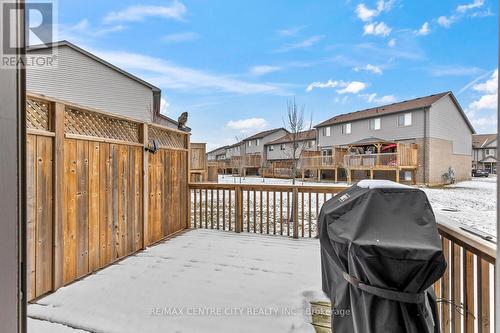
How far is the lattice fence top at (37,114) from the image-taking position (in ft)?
8.36

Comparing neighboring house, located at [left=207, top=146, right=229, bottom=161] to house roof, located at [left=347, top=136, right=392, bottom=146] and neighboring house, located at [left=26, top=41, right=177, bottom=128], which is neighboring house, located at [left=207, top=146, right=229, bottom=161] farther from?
neighboring house, located at [left=26, top=41, right=177, bottom=128]

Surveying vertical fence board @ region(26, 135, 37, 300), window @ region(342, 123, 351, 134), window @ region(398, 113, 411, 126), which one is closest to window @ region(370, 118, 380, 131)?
window @ region(398, 113, 411, 126)

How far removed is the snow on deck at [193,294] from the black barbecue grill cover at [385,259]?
43.4 inches

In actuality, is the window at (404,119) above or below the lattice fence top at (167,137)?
above

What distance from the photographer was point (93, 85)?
10906 millimetres

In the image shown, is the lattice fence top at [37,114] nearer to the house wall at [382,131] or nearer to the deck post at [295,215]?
the deck post at [295,215]

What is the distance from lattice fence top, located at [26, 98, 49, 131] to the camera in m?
2.55

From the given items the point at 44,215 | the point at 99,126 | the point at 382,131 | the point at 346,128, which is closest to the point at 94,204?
the point at 44,215

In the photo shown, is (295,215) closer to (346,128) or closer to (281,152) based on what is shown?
(346,128)

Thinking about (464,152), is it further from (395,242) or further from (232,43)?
(395,242)

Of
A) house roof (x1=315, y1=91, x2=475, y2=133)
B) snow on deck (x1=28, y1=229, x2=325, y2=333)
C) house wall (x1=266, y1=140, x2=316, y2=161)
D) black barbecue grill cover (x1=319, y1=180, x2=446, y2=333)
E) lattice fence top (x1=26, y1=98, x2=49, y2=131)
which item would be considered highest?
house roof (x1=315, y1=91, x2=475, y2=133)

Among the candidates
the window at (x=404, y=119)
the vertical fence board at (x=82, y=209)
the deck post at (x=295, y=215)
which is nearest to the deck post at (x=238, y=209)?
the deck post at (x=295, y=215)

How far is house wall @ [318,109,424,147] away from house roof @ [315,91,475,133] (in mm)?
323

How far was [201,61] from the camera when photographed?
7871 mm
